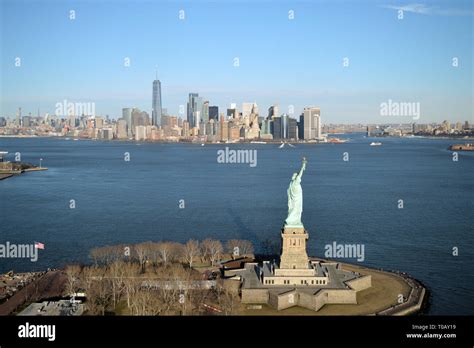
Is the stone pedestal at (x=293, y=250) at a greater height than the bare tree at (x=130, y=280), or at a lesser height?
greater

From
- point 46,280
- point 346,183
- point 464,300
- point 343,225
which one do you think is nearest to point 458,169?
point 346,183

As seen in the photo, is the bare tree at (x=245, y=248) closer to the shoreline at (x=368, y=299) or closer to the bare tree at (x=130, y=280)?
the shoreline at (x=368, y=299)

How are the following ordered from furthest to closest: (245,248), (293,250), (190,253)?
(245,248) < (190,253) < (293,250)

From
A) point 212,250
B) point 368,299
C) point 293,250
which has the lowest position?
point 368,299

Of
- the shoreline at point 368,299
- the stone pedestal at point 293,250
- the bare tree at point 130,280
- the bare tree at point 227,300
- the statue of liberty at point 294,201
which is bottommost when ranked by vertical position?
the shoreline at point 368,299

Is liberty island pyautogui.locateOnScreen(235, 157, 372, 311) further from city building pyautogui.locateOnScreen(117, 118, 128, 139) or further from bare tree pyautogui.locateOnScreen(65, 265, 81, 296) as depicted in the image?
city building pyautogui.locateOnScreen(117, 118, 128, 139)

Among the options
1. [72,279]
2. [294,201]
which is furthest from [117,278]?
[294,201]

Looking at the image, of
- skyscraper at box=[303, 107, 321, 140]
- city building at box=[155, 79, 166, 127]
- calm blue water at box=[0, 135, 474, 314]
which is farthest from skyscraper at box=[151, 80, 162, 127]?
calm blue water at box=[0, 135, 474, 314]

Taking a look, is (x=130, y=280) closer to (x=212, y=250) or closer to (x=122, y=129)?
(x=212, y=250)

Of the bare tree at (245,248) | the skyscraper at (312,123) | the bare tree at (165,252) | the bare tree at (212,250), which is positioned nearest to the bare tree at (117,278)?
the bare tree at (165,252)
